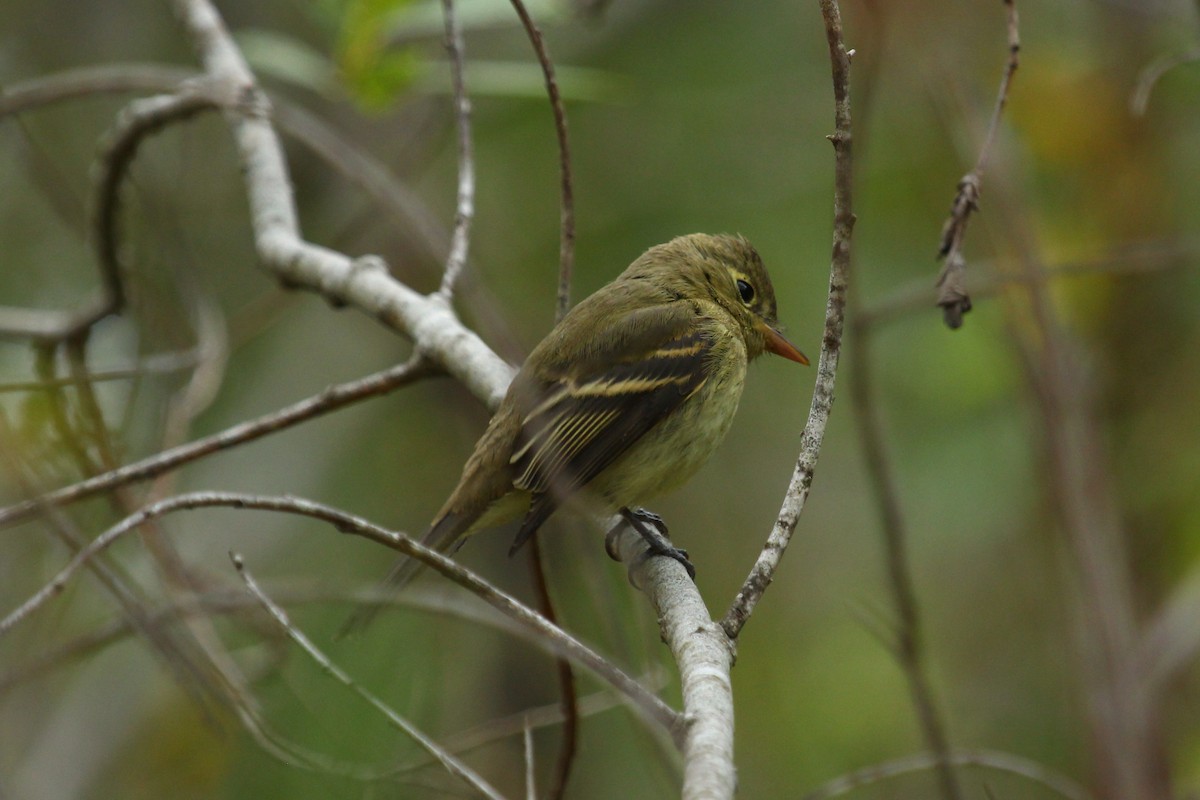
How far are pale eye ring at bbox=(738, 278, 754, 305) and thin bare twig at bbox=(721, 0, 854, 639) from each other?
7.73 feet

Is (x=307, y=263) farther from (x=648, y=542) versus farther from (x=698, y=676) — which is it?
(x=698, y=676)

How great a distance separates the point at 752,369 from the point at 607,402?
7.86 feet

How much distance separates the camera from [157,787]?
4.20 m

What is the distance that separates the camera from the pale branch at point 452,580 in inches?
73.0

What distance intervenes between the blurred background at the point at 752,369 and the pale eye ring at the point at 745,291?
564 millimetres

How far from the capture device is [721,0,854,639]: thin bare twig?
212 centimetres

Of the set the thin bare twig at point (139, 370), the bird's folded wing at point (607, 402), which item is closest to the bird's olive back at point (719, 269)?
the bird's folded wing at point (607, 402)

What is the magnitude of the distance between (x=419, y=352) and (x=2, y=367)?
7.20 ft

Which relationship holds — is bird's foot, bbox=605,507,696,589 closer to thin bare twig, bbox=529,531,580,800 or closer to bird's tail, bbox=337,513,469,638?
thin bare twig, bbox=529,531,580,800

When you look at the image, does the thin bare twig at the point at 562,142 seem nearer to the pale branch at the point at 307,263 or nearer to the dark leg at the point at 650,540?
the pale branch at the point at 307,263

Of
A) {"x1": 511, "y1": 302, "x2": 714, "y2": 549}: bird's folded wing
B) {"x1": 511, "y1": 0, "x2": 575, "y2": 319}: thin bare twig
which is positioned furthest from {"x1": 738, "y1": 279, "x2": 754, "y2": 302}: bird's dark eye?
{"x1": 511, "y1": 0, "x2": 575, "y2": 319}: thin bare twig

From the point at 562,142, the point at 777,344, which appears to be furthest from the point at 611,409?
the point at 562,142

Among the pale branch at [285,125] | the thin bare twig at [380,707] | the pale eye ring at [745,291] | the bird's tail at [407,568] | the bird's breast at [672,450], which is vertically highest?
the pale eye ring at [745,291]

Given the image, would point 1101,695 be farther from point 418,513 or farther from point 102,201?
point 418,513
